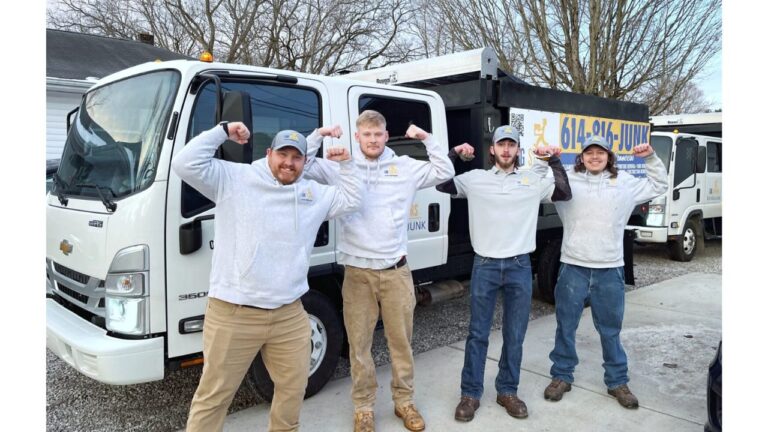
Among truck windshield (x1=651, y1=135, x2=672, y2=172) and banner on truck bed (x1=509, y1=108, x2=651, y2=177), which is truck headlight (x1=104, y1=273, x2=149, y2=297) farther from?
truck windshield (x1=651, y1=135, x2=672, y2=172)

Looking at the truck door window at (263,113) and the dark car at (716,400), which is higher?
the truck door window at (263,113)

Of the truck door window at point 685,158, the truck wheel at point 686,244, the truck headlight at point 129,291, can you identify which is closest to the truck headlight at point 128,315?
the truck headlight at point 129,291

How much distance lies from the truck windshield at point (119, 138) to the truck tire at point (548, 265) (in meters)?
4.35

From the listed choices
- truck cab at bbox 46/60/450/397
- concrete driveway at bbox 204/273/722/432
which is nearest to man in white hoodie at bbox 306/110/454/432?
concrete driveway at bbox 204/273/722/432

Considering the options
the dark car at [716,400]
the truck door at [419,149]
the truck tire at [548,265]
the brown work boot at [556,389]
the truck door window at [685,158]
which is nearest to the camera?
the dark car at [716,400]

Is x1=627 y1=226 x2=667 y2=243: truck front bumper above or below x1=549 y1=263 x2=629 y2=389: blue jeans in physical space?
above

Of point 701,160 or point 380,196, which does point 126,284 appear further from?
point 701,160

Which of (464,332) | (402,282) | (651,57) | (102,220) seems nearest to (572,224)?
(402,282)

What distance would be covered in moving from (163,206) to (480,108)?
2.74m

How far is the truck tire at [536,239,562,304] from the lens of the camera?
6211mm

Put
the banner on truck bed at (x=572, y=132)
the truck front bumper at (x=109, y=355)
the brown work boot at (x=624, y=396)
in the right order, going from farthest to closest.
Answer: the banner on truck bed at (x=572, y=132) → the brown work boot at (x=624, y=396) → the truck front bumper at (x=109, y=355)

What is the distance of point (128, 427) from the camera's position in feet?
11.8

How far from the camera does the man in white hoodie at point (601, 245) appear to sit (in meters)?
3.73

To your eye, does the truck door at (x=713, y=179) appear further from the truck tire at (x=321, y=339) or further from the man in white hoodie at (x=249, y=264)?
the man in white hoodie at (x=249, y=264)
